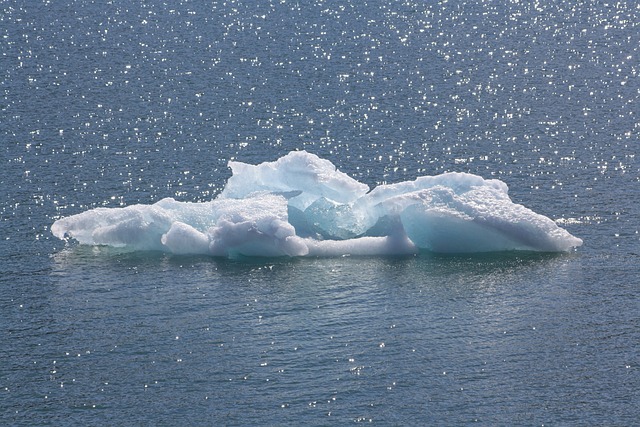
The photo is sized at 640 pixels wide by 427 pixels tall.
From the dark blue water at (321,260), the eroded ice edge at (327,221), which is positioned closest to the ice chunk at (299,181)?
the eroded ice edge at (327,221)

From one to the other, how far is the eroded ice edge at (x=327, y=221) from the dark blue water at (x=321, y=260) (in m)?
0.82

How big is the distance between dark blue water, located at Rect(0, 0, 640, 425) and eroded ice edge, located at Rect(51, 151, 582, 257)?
82cm

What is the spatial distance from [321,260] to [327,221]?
236cm

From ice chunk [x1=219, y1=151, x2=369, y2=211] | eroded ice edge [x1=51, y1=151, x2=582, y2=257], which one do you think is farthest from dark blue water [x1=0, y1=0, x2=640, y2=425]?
ice chunk [x1=219, y1=151, x2=369, y2=211]

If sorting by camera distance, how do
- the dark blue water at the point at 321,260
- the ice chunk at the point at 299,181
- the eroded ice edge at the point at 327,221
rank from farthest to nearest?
the ice chunk at the point at 299,181, the eroded ice edge at the point at 327,221, the dark blue water at the point at 321,260

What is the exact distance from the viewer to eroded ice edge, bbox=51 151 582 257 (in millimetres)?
46750

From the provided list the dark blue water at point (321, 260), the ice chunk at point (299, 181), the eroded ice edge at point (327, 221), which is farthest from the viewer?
the ice chunk at point (299, 181)

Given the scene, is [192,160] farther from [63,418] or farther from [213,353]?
[63,418]

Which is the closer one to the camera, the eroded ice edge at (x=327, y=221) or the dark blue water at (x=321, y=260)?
the dark blue water at (x=321, y=260)

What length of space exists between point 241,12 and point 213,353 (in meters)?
68.4

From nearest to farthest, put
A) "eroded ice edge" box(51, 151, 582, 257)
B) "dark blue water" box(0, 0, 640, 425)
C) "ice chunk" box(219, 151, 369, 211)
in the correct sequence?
1. "dark blue water" box(0, 0, 640, 425)
2. "eroded ice edge" box(51, 151, 582, 257)
3. "ice chunk" box(219, 151, 369, 211)

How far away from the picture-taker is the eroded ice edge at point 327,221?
46750 mm

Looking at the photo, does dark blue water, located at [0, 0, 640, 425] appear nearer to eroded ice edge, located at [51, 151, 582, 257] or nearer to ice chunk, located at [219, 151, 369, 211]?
eroded ice edge, located at [51, 151, 582, 257]

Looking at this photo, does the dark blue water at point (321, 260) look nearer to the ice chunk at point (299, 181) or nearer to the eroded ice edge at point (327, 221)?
the eroded ice edge at point (327, 221)
